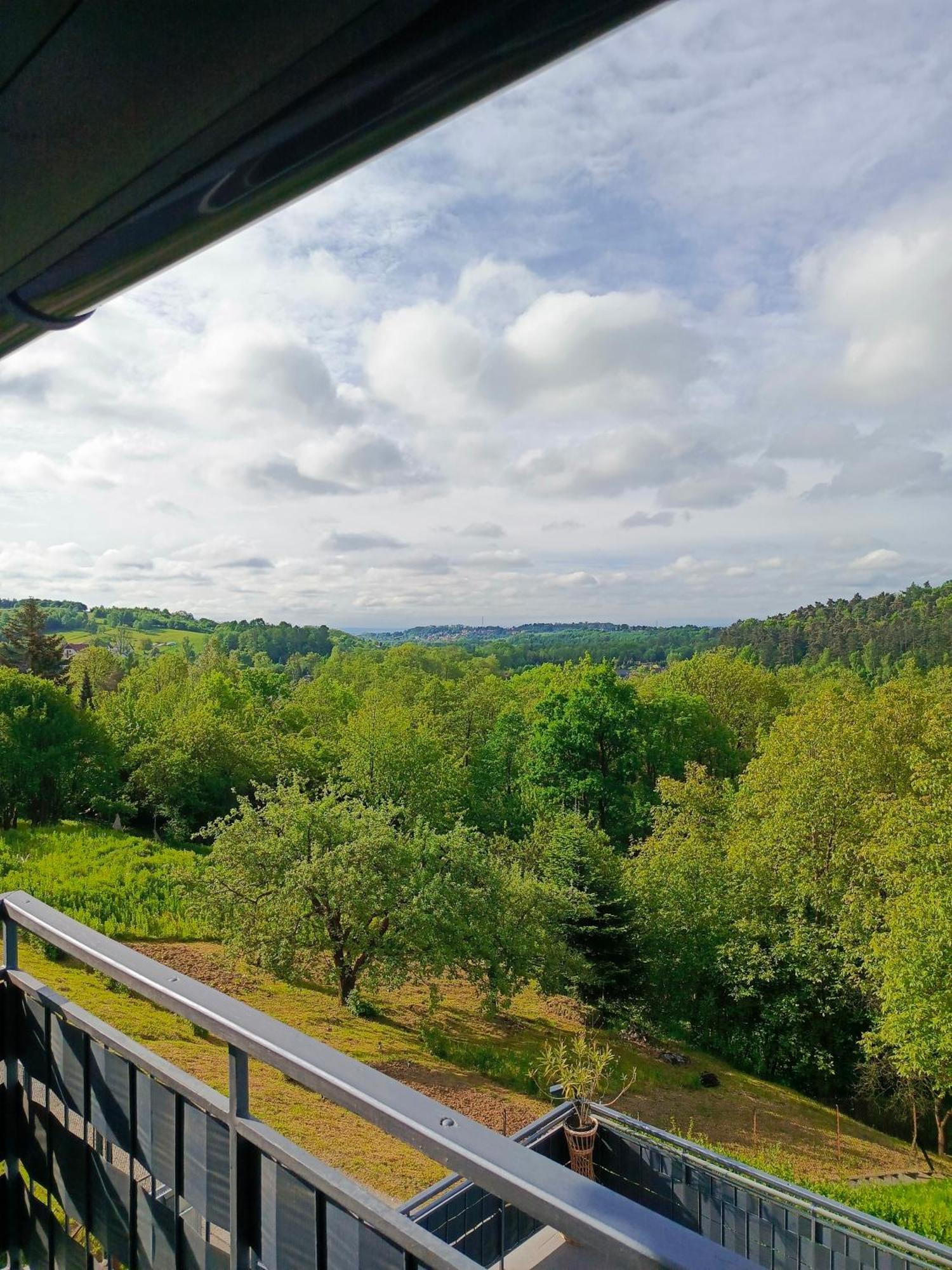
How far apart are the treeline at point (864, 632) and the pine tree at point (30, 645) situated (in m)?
30.5

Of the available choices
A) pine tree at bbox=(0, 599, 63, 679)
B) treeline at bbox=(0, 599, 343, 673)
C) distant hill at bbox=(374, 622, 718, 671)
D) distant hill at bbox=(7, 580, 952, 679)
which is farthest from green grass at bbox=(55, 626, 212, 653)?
pine tree at bbox=(0, 599, 63, 679)

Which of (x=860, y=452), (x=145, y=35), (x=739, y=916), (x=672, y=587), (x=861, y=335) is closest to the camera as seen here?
(x=145, y=35)

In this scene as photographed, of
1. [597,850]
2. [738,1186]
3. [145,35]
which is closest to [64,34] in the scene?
[145,35]

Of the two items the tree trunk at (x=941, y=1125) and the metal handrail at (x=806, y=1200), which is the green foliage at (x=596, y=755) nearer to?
the tree trunk at (x=941, y=1125)

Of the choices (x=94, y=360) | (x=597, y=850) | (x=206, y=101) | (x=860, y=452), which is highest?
(x=860, y=452)

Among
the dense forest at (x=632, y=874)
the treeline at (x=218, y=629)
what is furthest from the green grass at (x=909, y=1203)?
the treeline at (x=218, y=629)

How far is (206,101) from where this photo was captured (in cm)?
54

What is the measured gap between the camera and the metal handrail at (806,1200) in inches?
199

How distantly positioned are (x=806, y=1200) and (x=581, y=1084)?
3446mm

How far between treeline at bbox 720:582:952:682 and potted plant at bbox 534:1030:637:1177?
87.1ft

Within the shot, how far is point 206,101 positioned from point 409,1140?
95cm

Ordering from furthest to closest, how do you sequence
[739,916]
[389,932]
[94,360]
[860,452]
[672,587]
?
[672,587], [860,452], [739,916], [389,932], [94,360]

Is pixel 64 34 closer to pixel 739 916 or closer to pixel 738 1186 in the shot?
pixel 738 1186

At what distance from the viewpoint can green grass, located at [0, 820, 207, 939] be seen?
1368 centimetres
